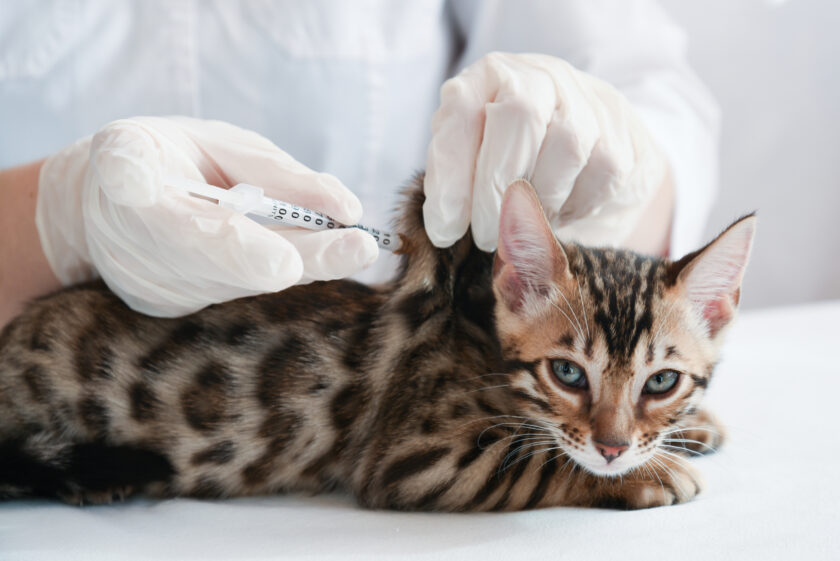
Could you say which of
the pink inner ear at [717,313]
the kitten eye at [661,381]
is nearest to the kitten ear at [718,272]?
the pink inner ear at [717,313]

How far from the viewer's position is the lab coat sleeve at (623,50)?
1708 mm

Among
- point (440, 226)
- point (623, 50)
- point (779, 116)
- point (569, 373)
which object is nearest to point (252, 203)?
point (440, 226)

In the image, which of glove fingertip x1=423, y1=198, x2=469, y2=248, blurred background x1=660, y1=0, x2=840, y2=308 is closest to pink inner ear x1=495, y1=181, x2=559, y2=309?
glove fingertip x1=423, y1=198, x2=469, y2=248

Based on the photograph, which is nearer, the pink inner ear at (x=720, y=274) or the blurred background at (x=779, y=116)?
the pink inner ear at (x=720, y=274)

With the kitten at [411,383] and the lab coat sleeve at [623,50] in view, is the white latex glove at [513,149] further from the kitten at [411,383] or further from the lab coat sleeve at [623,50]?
the lab coat sleeve at [623,50]

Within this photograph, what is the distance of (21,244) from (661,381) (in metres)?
1.09

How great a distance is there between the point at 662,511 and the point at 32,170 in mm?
1162

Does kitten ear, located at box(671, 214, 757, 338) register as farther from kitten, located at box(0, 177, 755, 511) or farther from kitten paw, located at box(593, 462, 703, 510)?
kitten paw, located at box(593, 462, 703, 510)

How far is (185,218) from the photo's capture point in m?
0.98

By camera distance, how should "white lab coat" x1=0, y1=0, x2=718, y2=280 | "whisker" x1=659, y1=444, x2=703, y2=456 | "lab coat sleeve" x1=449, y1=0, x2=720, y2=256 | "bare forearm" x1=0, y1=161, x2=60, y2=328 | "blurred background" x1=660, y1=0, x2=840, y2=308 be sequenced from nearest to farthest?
"whisker" x1=659, y1=444, x2=703, y2=456 < "bare forearm" x1=0, y1=161, x2=60, y2=328 < "white lab coat" x1=0, y1=0, x2=718, y2=280 < "lab coat sleeve" x1=449, y1=0, x2=720, y2=256 < "blurred background" x1=660, y1=0, x2=840, y2=308

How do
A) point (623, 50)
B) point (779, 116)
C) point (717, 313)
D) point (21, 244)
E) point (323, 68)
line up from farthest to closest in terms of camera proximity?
point (779, 116) < point (623, 50) < point (323, 68) < point (21, 244) < point (717, 313)

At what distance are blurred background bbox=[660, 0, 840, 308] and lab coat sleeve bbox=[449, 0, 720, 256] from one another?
664 mm

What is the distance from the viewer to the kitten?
0.97 m

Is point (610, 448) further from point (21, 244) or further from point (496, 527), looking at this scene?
point (21, 244)
